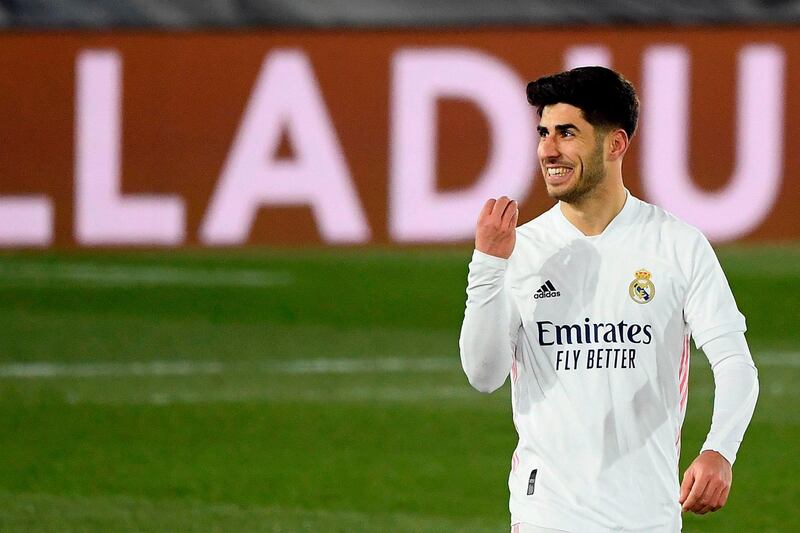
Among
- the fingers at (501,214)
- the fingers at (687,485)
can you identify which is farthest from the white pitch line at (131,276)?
the fingers at (687,485)

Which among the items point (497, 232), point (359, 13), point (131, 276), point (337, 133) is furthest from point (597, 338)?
point (359, 13)

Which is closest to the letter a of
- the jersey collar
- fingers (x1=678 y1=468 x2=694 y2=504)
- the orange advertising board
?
the orange advertising board

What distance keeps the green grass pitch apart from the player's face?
3.05m

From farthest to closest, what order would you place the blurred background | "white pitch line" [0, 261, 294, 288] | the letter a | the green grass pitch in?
the letter a → the blurred background → "white pitch line" [0, 261, 294, 288] → the green grass pitch

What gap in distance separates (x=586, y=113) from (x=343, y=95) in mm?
12060

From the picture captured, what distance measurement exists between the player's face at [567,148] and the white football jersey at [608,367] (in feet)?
0.51

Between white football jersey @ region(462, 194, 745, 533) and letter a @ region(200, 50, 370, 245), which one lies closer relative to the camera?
white football jersey @ region(462, 194, 745, 533)

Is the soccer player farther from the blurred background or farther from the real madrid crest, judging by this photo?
the blurred background

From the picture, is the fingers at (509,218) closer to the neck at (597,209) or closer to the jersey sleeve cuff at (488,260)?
the jersey sleeve cuff at (488,260)

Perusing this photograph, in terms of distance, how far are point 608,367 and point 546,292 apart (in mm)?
218

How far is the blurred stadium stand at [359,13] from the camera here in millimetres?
15734

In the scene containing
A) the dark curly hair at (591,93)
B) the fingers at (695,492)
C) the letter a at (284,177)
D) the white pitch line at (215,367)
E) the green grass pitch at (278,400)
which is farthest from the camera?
the letter a at (284,177)

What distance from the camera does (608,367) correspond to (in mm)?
3926

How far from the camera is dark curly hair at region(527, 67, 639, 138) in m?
3.97
